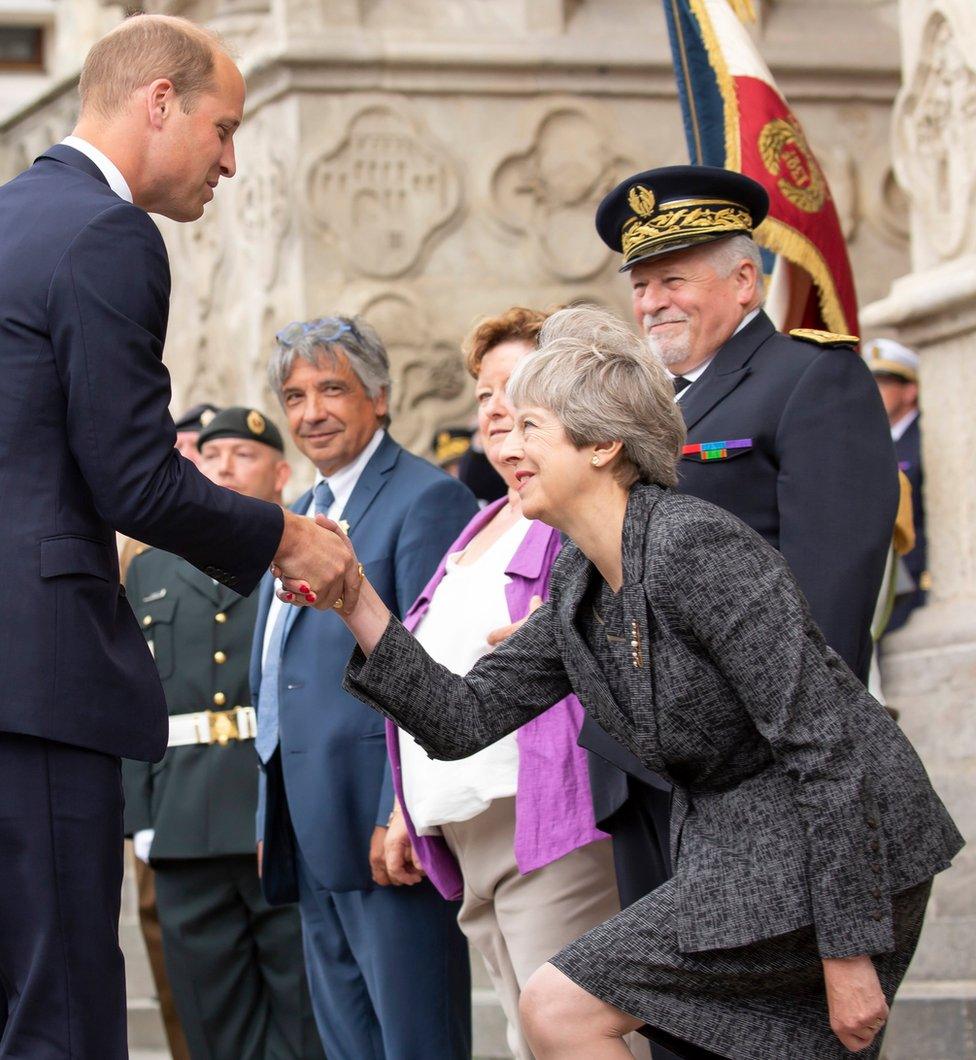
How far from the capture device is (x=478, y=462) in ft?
21.3

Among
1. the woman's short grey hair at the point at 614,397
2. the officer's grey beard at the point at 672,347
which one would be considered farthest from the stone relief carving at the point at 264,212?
the woman's short grey hair at the point at 614,397

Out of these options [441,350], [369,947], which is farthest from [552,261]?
[369,947]

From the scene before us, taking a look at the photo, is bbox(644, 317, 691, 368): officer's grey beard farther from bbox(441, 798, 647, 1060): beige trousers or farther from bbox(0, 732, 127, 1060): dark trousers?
bbox(0, 732, 127, 1060): dark trousers

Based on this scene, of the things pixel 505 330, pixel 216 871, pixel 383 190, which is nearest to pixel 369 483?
pixel 505 330

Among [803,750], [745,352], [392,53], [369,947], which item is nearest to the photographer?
[803,750]

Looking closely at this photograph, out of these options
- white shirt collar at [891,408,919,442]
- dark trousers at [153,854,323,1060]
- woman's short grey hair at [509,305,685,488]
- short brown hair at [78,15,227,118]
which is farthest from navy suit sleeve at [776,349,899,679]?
white shirt collar at [891,408,919,442]

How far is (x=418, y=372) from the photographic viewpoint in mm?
7891

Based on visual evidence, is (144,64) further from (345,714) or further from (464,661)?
(345,714)

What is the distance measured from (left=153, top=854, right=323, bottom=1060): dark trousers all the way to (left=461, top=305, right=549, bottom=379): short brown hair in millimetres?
1710

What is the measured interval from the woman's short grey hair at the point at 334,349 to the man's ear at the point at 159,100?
1.57 metres

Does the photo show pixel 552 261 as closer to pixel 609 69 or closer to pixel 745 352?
pixel 609 69

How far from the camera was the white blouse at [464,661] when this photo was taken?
422 cm

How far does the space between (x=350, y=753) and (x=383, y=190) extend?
370 cm

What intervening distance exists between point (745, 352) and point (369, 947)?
1.65 metres
